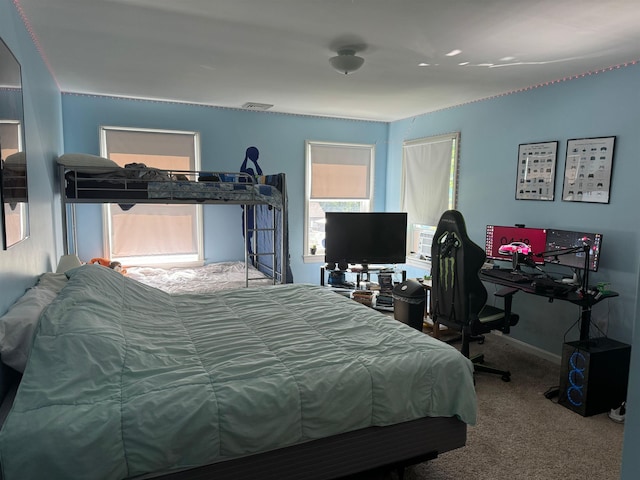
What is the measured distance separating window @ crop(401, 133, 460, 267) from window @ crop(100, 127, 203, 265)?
2666 mm

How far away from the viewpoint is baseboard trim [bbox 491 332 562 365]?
3.67 meters

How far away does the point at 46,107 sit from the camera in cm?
312

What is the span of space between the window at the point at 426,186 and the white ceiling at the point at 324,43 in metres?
0.82

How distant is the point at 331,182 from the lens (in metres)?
5.68

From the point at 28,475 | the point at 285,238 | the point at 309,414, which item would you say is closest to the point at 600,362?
the point at 309,414

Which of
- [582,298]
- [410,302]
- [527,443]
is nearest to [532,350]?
[582,298]

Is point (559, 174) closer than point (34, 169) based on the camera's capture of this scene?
No

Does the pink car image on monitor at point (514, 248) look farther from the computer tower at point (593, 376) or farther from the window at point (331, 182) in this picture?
the window at point (331, 182)

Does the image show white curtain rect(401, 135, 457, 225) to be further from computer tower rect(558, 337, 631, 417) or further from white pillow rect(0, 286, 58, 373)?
white pillow rect(0, 286, 58, 373)

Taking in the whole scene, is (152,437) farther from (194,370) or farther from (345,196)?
(345,196)

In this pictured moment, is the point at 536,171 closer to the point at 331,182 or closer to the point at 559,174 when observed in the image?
the point at 559,174

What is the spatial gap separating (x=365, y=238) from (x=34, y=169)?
317 centimetres

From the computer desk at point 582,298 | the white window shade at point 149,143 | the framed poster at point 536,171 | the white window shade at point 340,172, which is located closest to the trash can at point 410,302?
the computer desk at point 582,298

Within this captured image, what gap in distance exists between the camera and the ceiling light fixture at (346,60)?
113 inches
